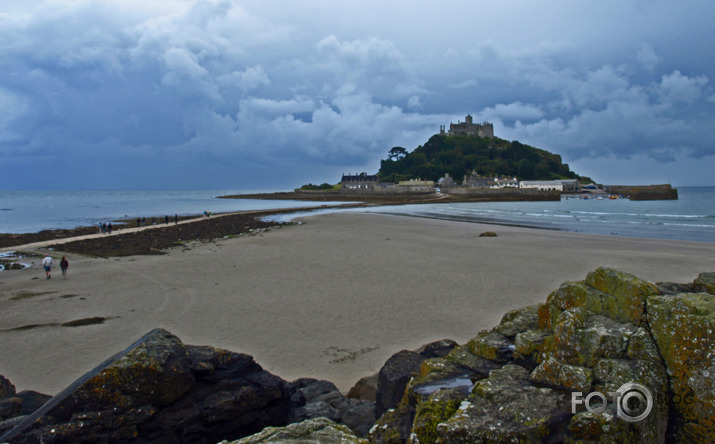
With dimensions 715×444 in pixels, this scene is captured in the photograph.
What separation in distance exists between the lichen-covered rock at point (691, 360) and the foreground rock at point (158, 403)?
4.17 meters

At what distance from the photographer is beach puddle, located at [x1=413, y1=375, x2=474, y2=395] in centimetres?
407

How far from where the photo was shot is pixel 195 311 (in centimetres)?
1202

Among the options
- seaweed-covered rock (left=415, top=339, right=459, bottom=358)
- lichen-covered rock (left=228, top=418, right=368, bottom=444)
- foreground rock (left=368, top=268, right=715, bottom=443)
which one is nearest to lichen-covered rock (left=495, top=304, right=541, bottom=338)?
foreground rock (left=368, top=268, right=715, bottom=443)

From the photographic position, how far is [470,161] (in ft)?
535

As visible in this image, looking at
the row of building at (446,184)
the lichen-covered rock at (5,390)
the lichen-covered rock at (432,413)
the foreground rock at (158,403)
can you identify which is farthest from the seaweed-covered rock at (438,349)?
the row of building at (446,184)

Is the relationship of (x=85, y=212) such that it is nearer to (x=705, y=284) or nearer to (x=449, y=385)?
(x=449, y=385)

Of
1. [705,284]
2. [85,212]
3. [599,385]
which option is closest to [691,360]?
[599,385]

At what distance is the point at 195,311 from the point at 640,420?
11.4m

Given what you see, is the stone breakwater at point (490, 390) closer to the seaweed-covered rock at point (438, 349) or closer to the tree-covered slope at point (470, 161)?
the seaweed-covered rock at point (438, 349)

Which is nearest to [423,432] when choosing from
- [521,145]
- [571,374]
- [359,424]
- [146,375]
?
[571,374]

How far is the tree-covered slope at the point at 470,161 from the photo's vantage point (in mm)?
161875

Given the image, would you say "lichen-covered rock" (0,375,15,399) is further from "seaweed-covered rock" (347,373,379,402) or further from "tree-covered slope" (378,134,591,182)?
"tree-covered slope" (378,134,591,182)

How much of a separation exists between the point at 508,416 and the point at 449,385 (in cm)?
95

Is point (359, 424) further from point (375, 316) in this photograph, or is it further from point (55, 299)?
point (55, 299)
